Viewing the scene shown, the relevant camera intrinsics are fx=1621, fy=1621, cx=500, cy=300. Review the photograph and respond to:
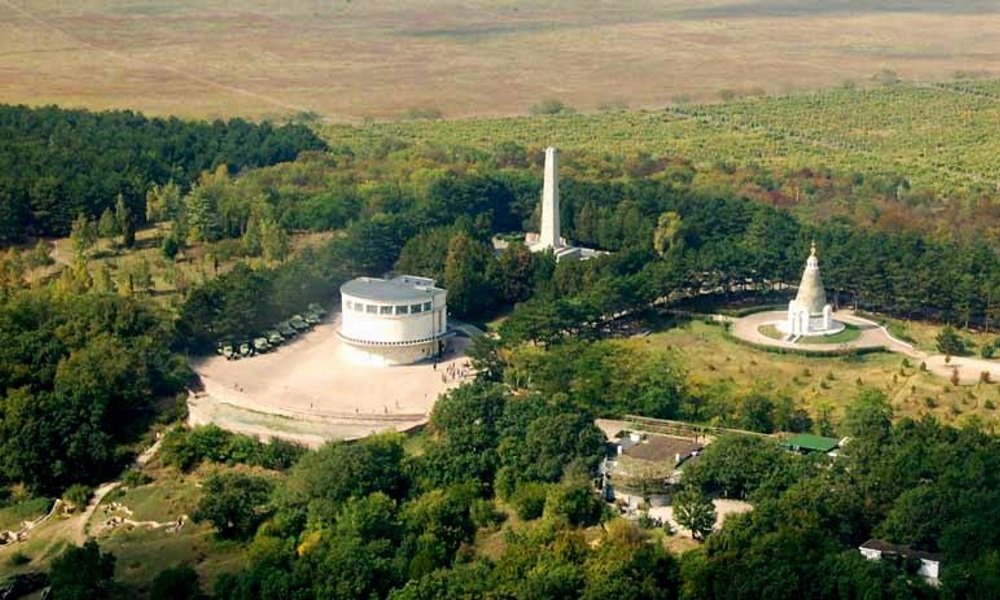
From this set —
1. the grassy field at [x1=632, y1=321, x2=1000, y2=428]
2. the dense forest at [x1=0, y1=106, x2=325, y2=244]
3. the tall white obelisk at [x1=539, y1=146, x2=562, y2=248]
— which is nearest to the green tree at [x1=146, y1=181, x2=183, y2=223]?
the dense forest at [x1=0, y1=106, x2=325, y2=244]

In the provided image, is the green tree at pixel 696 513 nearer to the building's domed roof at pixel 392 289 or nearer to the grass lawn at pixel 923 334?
the building's domed roof at pixel 392 289

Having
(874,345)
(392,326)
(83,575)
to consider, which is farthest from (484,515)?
(874,345)

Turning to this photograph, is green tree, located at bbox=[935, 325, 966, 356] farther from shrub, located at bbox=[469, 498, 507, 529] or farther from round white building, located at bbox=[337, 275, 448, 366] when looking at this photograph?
shrub, located at bbox=[469, 498, 507, 529]

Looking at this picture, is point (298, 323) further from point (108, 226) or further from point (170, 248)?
Result: point (108, 226)

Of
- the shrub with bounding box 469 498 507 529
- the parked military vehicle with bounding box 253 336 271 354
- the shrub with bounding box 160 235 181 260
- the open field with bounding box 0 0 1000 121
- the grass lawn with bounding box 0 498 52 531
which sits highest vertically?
the open field with bounding box 0 0 1000 121

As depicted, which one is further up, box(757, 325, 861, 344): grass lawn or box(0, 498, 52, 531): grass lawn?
box(757, 325, 861, 344): grass lawn

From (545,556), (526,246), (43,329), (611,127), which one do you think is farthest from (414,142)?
(545,556)

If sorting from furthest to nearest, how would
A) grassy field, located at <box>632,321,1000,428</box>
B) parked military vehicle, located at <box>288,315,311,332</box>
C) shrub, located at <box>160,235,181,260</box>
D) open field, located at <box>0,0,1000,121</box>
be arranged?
open field, located at <box>0,0,1000,121</box> → shrub, located at <box>160,235,181,260</box> → parked military vehicle, located at <box>288,315,311,332</box> → grassy field, located at <box>632,321,1000,428</box>
